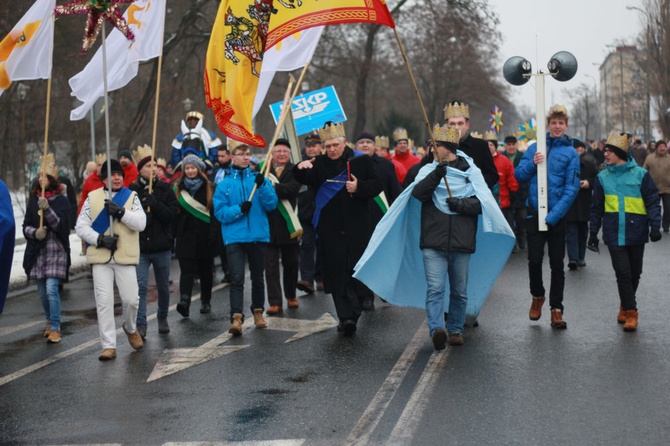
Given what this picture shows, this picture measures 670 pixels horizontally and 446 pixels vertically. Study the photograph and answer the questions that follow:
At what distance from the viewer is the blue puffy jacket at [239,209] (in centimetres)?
1073

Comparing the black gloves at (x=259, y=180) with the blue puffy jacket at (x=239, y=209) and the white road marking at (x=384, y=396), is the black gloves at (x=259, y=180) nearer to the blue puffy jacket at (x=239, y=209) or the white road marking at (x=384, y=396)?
the blue puffy jacket at (x=239, y=209)

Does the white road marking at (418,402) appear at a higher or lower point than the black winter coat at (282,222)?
lower

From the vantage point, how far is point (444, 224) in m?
9.48

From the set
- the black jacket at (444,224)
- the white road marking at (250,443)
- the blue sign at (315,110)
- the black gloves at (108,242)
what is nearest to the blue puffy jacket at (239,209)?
the black gloves at (108,242)

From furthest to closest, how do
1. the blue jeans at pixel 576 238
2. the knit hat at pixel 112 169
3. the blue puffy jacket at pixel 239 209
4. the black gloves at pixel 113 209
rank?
the blue jeans at pixel 576 238 < the blue puffy jacket at pixel 239 209 < the knit hat at pixel 112 169 < the black gloves at pixel 113 209

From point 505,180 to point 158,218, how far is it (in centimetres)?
801

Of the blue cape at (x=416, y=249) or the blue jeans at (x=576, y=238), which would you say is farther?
the blue jeans at (x=576, y=238)

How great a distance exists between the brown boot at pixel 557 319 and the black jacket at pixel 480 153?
138cm

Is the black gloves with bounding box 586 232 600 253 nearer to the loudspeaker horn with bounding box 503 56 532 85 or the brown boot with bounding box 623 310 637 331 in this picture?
the brown boot with bounding box 623 310 637 331

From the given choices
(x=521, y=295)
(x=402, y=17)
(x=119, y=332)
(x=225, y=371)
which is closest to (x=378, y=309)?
(x=521, y=295)

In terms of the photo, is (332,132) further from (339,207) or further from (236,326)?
(236,326)

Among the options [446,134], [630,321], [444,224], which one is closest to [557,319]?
[630,321]

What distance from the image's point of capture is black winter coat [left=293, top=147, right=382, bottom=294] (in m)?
10.5

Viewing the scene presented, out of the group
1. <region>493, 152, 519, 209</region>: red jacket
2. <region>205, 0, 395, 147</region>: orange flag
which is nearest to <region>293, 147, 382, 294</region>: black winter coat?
<region>205, 0, 395, 147</region>: orange flag
